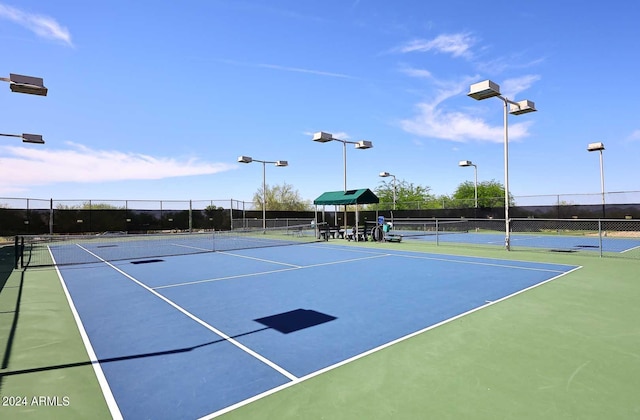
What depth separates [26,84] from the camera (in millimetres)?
9000

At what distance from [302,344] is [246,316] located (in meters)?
1.77

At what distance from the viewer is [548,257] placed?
1330 cm

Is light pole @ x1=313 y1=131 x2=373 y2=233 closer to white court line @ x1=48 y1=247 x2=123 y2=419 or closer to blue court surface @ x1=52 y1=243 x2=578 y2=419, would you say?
blue court surface @ x1=52 y1=243 x2=578 y2=419

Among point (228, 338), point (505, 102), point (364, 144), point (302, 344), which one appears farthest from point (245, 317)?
point (364, 144)

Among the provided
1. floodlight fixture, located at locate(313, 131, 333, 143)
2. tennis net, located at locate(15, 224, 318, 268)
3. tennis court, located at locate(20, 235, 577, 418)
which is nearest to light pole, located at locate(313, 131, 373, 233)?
floodlight fixture, located at locate(313, 131, 333, 143)

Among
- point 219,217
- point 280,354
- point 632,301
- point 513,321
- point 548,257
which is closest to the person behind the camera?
point 280,354

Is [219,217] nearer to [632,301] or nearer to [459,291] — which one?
[459,291]

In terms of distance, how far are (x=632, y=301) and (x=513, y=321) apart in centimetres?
341

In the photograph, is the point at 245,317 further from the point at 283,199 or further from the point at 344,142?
the point at 283,199

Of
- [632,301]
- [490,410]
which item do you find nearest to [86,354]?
[490,410]

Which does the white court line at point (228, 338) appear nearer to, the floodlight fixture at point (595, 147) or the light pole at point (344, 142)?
the light pole at point (344, 142)

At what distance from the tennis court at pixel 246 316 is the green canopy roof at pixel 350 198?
9033mm

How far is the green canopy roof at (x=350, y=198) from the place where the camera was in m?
20.9

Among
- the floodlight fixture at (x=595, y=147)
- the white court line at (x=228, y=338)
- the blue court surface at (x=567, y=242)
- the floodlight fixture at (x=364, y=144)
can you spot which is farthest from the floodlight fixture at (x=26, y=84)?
the floodlight fixture at (x=595, y=147)
